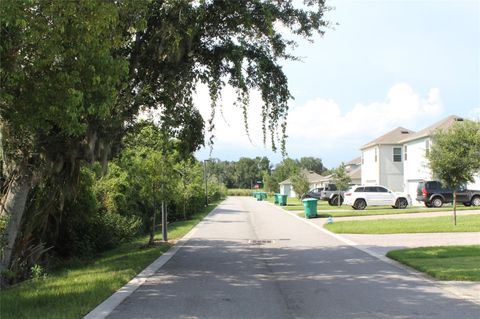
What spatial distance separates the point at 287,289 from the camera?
9.32 metres

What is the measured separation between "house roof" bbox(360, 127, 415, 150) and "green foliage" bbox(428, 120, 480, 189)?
26.2m

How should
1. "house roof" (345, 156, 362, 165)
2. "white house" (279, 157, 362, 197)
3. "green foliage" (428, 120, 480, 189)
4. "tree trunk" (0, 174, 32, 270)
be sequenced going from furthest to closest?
1. "house roof" (345, 156, 362, 165)
2. "white house" (279, 157, 362, 197)
3. "green foliage" (428, 120, 480, 189)
4. "tree trunk" (0, 174, 32, 270)

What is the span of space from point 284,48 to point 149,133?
181 inches

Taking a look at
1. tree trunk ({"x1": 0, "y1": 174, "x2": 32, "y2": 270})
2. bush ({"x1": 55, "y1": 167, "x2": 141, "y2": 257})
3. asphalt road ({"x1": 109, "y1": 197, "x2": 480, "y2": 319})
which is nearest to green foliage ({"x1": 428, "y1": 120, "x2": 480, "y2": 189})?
asphalt road ({"x1": 109, "y1": 197, "x2": 480, "y2": 319})

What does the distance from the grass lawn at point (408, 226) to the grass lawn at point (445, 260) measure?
18.0ft

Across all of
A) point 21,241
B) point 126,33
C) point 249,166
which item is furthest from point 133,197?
point 249,166

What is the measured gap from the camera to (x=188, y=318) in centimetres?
711

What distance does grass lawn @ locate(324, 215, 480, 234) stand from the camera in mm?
19531

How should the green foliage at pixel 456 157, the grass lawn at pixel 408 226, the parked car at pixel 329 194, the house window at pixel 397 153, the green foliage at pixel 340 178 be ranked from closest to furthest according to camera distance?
the grass lawn at pixel 408 226 < the green foliage at pixel 456 157 < the green foliage at pixel 340 178 < the parked car at pixel 329 194 < the house window at pixel 397 153

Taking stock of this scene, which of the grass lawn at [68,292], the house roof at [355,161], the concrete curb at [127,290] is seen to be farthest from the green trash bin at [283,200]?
the grass lawn at [68,292]

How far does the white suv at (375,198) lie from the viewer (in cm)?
3647

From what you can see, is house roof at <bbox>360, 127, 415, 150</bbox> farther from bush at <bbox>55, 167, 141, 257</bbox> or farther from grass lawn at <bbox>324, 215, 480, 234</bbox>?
bush at <bbox>55, 167, 141, 257</bbox>

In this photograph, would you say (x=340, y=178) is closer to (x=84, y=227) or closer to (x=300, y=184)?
(x=300, y=184)

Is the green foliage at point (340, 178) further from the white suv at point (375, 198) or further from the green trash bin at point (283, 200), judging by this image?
the green trash bin at point (283, 200)
